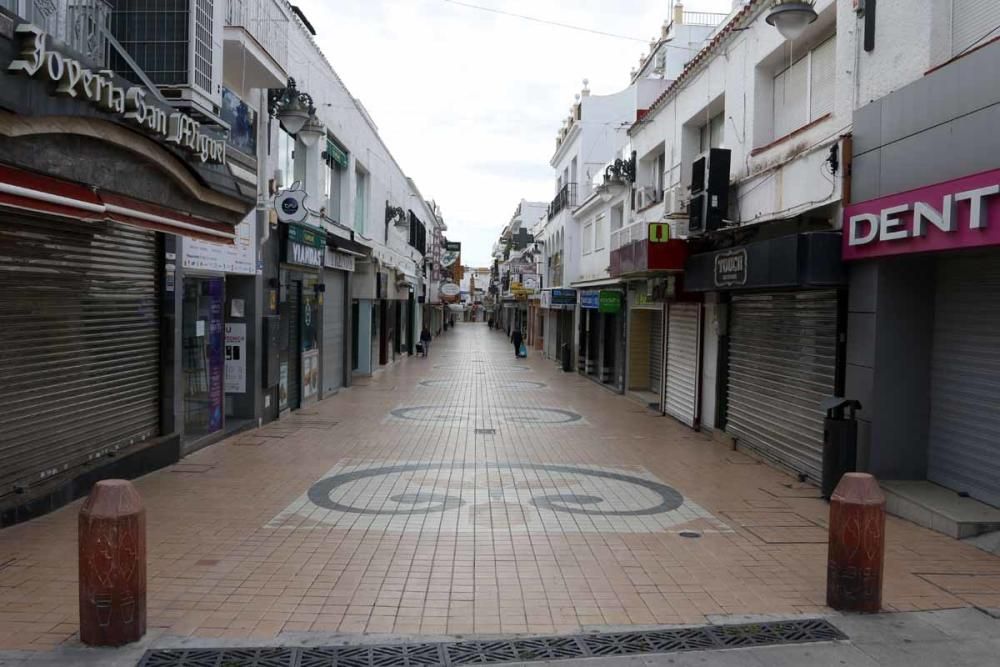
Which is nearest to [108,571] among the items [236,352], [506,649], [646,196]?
[506,649]

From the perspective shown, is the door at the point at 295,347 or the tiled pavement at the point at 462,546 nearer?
the tiled pavement at the point at 462,546

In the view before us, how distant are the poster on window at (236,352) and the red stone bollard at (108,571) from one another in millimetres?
8904

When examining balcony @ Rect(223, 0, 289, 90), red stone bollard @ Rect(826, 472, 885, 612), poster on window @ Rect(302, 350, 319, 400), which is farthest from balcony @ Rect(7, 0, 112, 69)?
poster on window @ Rect(302, 350, 319, 400)

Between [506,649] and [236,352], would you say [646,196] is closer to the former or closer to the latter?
[236,352]

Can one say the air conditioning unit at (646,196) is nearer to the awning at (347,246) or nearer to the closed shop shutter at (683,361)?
the closed shop shutter at (683,361)

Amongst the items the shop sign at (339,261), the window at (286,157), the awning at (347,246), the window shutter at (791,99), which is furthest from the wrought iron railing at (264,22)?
the window shutter at (791,99)

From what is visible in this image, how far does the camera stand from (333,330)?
64.7ft

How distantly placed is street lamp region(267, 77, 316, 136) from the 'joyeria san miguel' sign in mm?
4432

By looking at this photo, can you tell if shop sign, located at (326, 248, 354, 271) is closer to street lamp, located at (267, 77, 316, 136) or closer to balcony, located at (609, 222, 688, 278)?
street lamp, located at (267, 77, 316, 136)

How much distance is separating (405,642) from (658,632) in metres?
1.61

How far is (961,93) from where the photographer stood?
711 centimetres

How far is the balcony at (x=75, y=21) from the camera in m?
6.83

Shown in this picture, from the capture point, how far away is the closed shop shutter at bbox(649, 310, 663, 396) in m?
19.7

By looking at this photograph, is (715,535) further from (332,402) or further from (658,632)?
(332,402)
